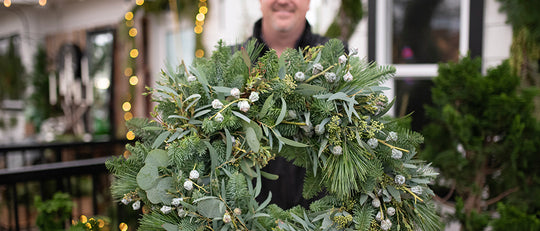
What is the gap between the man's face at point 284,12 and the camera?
964 mm

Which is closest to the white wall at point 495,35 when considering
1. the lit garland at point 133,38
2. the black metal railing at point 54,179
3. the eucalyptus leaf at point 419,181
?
the eucalyptus leaf at point 419,181

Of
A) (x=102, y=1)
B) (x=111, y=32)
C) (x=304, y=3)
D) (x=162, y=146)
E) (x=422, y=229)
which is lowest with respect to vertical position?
(x=422, y=229)

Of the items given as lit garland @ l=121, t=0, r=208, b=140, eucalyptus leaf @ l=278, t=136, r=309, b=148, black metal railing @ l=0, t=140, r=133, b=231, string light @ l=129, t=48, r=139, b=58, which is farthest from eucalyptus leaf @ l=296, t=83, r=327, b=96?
string light @ l=129, t=48, r=139, b=58

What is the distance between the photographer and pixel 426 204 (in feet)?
2.54

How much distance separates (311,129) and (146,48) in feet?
12.4

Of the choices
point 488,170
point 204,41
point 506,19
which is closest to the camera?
point 488,170

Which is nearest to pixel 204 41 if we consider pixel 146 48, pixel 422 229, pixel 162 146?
pixel 146 48

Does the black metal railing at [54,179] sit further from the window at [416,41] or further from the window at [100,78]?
the window at [416,41]

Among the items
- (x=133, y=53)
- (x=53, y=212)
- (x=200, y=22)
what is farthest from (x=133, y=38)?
(x=53, y=212)

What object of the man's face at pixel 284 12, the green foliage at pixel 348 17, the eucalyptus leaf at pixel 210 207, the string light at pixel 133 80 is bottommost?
the eucalyptus leaf at pixel 210 207

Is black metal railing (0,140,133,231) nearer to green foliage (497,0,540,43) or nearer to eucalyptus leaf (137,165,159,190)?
eucalyptus leaf (137,165,159,190)

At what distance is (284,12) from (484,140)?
4.24 ft

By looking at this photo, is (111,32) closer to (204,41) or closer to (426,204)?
(204,41)

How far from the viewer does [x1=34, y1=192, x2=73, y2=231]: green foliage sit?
1465 mm
